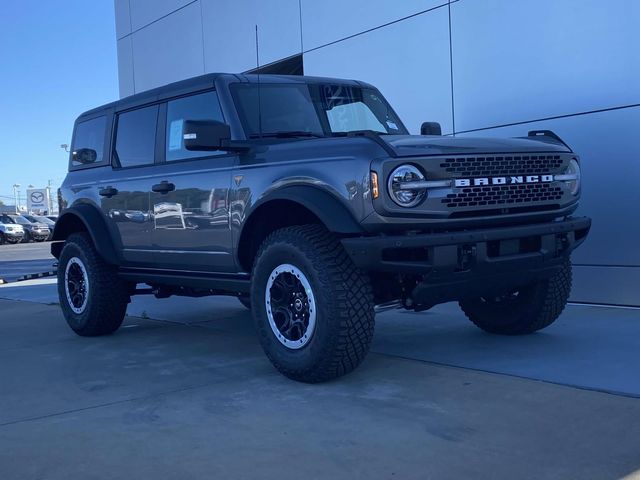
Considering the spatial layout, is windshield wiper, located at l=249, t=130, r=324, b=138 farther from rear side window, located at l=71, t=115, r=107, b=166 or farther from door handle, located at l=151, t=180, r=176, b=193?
rear side window, located at l=71, t=115, r=107, b=166

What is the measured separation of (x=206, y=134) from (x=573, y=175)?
2451 mm

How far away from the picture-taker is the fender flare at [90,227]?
21.2 ft

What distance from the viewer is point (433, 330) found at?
6383mm

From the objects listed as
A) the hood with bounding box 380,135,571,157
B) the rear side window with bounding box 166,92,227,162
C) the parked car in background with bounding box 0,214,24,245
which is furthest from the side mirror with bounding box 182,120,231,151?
the parked car in background with bounding box 0,214,24,245

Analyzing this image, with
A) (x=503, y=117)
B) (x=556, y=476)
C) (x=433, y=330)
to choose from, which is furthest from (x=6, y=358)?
(x=503, y=117)

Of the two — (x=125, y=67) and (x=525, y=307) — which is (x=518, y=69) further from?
(x=125, y=67)

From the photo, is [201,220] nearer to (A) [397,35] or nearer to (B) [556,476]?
(B) [556,476]

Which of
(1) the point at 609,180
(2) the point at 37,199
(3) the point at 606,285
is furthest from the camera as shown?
(2) the point at 37,199

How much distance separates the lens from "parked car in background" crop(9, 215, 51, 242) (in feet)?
125

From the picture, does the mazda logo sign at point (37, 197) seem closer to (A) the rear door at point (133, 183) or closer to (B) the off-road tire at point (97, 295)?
(B) the off-road tire at point (97, 295)

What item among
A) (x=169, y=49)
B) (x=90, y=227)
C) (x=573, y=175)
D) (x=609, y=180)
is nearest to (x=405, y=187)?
(x=573, y=175)

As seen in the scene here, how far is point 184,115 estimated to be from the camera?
19.2 ft

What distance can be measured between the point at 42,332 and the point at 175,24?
840cm

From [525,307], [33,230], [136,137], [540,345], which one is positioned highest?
[136,137]
